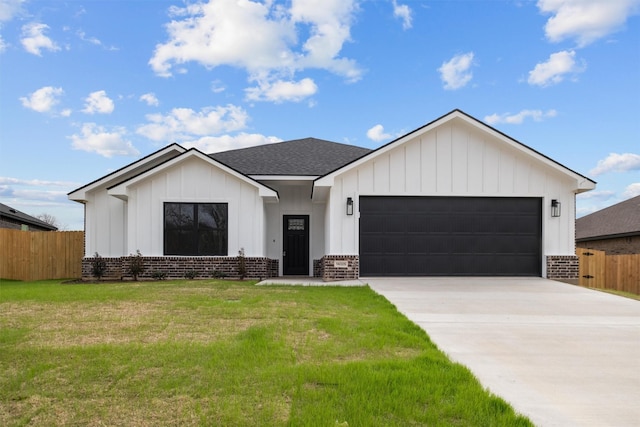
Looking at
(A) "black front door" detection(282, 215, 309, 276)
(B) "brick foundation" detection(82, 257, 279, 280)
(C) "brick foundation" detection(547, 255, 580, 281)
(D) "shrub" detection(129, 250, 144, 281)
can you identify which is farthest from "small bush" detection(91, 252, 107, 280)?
(C) "brick foundation" detection(547, 255, 580, 281)

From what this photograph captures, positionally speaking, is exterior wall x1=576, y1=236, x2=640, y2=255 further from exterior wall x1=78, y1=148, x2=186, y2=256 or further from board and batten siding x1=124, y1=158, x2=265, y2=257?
exterior wall x1=78, y1=148, x2=186, y2=256

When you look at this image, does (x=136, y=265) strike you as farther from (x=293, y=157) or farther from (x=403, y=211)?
(x=403, y=211)

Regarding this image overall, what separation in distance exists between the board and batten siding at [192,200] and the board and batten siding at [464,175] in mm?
2869

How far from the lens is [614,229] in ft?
71.7

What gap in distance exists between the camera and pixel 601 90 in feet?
50.1

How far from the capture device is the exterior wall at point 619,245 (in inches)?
793

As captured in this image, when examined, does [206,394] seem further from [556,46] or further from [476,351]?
[556,46]

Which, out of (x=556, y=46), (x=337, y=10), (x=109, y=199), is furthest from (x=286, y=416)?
(x=556, y=46)

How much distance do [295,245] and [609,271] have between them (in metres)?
11.8

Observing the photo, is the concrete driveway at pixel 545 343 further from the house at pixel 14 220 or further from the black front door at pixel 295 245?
the house at pixel 14 220

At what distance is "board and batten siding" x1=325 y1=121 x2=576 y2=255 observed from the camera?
14047 millimetres

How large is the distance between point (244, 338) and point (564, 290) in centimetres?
937

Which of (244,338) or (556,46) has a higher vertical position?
(556,46)

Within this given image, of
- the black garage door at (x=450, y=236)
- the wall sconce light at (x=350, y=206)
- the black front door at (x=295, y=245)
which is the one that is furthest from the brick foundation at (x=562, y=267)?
the black front door at (x=295, y=245)
